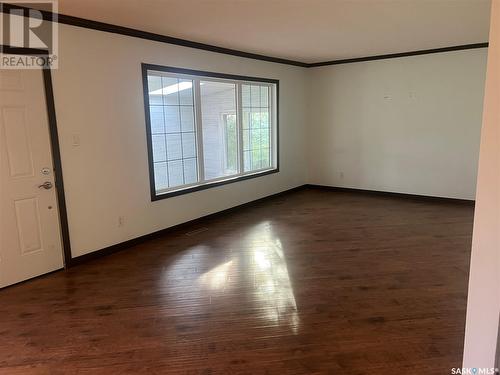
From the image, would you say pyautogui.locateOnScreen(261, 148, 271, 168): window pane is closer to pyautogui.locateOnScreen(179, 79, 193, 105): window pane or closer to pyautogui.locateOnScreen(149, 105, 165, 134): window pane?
pyautogui.locateOnScreen(179, 79, 193, 105): window pane

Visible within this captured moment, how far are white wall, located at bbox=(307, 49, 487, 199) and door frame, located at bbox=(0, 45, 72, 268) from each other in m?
4.83

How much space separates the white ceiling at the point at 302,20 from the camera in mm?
3104

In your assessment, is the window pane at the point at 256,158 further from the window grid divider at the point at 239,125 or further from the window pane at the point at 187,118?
the window pane at the point at 187,118

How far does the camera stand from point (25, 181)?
3.24m

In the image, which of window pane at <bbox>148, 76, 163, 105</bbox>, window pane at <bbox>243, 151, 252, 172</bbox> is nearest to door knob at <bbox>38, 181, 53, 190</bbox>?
window pane at <bbox>148, 76, 163, 105</bbox>

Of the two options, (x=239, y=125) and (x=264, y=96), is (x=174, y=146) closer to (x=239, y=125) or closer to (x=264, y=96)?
(x=239, y=125)

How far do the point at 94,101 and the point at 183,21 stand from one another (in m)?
1.22

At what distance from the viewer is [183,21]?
3.57 m

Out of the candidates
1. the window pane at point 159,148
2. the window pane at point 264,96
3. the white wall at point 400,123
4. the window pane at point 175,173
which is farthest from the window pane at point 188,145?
the white wall at point 400,123

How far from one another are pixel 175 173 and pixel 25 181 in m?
1.82

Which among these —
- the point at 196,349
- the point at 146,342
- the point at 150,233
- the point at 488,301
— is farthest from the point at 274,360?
the point at 150,233

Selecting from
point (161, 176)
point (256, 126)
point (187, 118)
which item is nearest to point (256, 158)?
point (256, 126)

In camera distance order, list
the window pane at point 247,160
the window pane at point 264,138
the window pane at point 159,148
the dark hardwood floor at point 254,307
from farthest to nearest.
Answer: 1. the window pane at point 264,138
2. the window pane at point 247,160
3. the window pane at point 159,148
4. the dark hardwood floor at point 254,307

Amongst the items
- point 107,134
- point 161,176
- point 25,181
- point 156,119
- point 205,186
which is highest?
point 156,119
